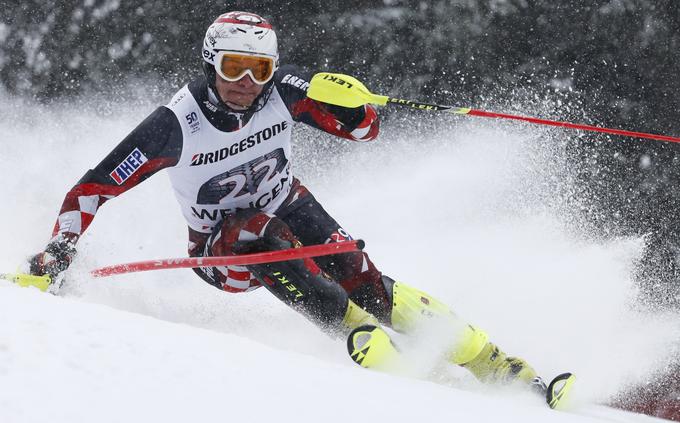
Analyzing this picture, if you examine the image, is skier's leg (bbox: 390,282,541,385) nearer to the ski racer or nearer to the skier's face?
the ski racer

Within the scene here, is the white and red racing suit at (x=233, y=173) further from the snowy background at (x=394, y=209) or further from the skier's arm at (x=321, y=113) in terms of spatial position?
the snowy background at (x=394, y=209)

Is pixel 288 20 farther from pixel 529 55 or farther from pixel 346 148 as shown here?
pixel 529 55

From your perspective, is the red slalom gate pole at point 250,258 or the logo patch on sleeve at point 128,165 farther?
the logo patch on sleeve at point 128,165

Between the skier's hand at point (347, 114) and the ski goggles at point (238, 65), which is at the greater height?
the ski goggles at point (238, 65)

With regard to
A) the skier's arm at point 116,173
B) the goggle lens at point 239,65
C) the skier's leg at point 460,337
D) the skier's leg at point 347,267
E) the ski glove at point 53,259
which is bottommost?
the skier's leg at point 460,337

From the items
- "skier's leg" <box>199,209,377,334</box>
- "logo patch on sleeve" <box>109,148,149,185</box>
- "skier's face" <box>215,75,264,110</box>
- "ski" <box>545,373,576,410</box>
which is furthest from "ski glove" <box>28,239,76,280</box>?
"ski" <box>545,373,576,410</box>

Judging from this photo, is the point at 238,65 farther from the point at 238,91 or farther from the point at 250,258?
the point at 250,258

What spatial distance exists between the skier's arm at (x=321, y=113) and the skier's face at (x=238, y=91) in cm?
19

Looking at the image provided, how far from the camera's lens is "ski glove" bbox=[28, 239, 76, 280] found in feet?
9.91

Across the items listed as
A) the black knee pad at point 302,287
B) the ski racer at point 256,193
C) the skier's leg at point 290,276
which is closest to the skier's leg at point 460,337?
the ski racer at point 256,193

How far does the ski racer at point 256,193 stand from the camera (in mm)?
3125

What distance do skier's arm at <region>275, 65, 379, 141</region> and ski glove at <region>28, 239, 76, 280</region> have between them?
104cm

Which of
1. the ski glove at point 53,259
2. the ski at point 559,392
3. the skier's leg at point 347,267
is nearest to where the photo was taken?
the ski glove at point 53,259

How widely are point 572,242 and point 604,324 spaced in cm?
78
